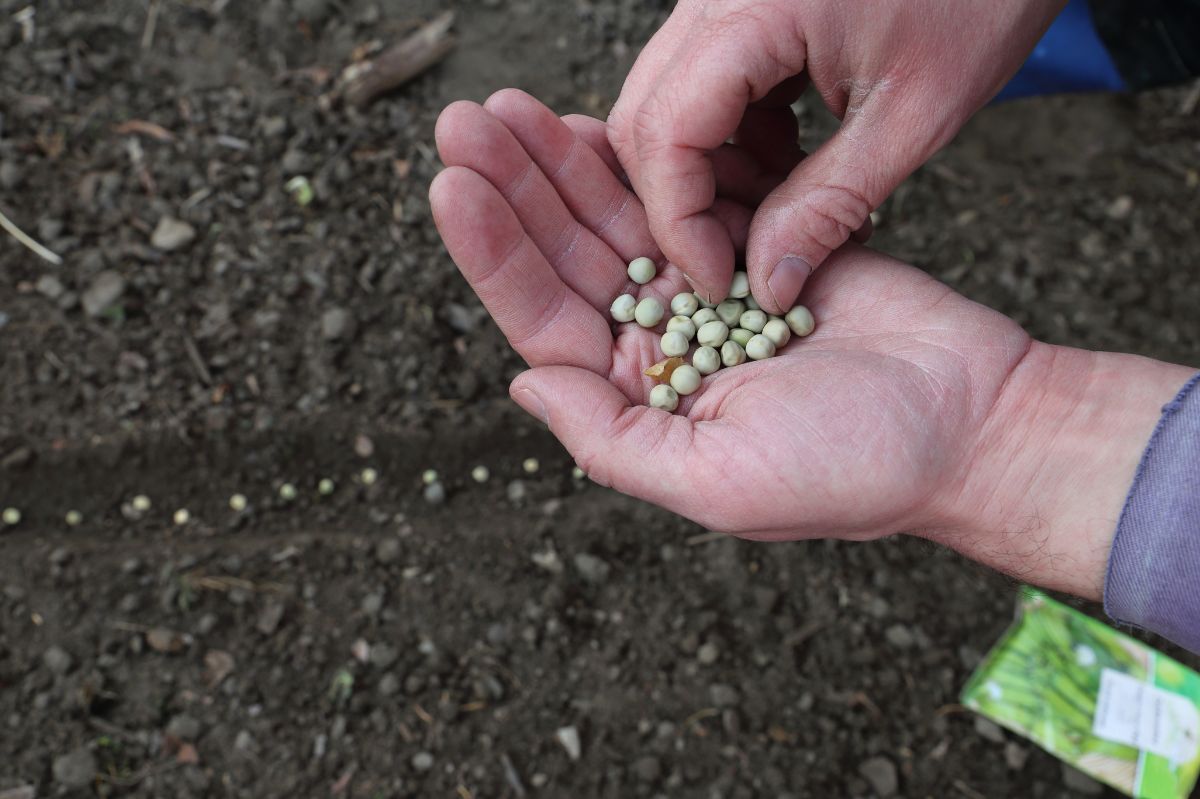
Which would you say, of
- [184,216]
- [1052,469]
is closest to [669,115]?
[1052,469]

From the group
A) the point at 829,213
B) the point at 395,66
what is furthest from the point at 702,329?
the point at 395,66

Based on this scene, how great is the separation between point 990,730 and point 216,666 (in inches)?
105

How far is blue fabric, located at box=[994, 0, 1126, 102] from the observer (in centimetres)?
405

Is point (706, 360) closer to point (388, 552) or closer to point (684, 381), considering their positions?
point (684, 381)

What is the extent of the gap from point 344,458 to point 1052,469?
2.44m

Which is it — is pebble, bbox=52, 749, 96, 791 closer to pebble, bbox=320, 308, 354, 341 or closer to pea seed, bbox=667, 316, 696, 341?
pebble, bbox=320, 308, 354, 341

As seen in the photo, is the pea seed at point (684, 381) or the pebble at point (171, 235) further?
the pebble at point (171, 235)

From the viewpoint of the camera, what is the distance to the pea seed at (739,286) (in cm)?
291

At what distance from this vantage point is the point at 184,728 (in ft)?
10.4

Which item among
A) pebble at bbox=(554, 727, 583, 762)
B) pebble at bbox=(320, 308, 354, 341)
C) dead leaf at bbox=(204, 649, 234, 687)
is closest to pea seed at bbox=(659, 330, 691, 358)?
pebble at bbox=(554, 727, 583, 762)

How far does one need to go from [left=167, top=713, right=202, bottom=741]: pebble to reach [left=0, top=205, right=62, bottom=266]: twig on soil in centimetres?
196

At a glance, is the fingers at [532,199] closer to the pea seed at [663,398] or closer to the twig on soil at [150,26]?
the pea seed at [663,398]

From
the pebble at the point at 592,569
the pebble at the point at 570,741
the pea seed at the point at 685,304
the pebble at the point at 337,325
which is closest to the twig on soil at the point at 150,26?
the pebble at the point at 337,325

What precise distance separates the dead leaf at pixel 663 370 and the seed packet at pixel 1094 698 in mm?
1641
